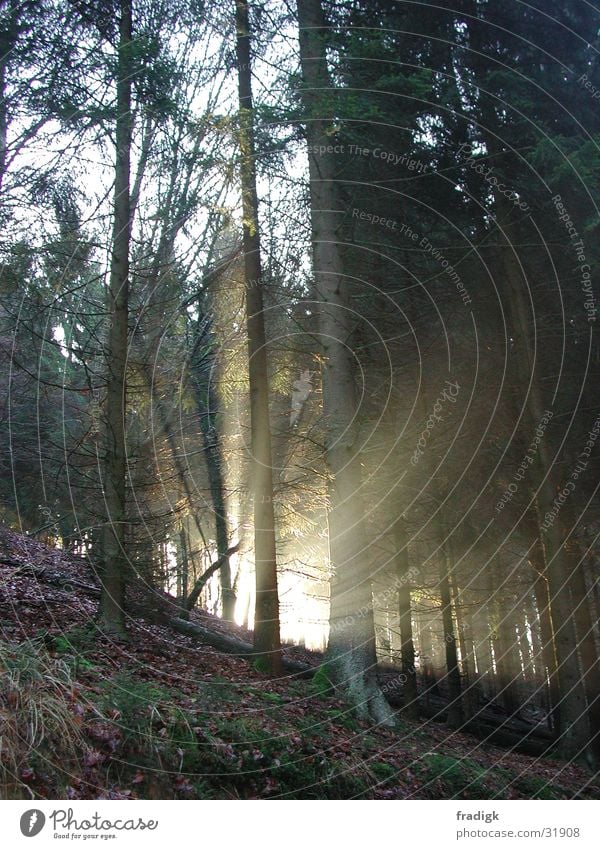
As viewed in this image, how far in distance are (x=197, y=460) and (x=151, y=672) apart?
7.31m

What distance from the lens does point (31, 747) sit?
15.8ft

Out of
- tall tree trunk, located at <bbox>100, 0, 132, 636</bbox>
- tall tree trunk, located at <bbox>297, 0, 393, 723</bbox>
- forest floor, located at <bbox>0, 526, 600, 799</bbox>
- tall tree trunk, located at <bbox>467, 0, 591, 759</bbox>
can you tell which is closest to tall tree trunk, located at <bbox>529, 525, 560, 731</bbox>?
tall tree trunk, located at <bbox>467, 0, 591, 759</bbox>

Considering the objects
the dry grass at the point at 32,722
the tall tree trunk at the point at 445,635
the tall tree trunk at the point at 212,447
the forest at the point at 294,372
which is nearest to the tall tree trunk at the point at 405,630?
the forest at the point at 294,372

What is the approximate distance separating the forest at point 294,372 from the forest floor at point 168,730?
1.5 inches

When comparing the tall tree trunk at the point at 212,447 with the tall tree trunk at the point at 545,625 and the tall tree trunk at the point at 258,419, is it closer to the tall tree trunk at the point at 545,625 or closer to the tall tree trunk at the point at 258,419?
the tall tree trunk at the point at 258,419

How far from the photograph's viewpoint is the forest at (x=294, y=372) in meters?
7.28

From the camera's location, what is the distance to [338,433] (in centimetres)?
1026

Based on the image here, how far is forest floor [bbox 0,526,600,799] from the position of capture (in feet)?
16.7

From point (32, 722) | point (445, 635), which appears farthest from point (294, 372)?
point (32, 722)

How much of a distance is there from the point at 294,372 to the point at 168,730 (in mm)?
8179

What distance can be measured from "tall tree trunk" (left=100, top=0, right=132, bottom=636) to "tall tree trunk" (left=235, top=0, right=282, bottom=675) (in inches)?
71.1

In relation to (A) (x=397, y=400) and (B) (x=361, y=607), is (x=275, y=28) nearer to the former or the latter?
(A) (x=397, y=400)
